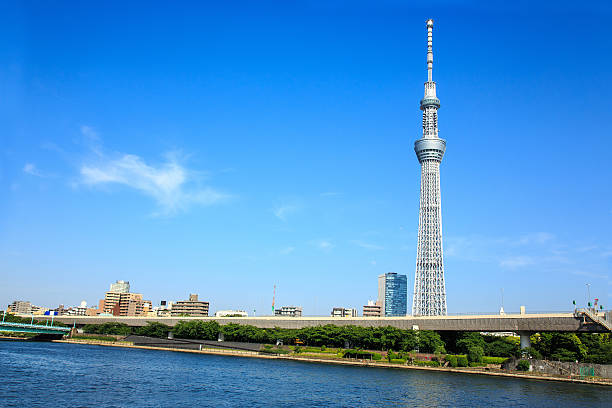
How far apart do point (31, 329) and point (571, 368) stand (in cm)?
12470

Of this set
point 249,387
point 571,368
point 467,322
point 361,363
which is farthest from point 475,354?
point 249,387

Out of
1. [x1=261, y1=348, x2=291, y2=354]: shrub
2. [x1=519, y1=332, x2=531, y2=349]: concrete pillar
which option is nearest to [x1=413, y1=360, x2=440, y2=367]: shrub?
[x1=519, y1=332, x2=531, y2=349]: concrete pillar

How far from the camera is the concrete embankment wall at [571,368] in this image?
77000 mm

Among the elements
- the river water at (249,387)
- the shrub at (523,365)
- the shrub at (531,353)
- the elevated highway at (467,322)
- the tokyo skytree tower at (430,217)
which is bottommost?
the river water at (249,387)

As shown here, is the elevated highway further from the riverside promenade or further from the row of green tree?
the riverside promenade

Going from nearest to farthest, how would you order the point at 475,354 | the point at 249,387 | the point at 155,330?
the point at 249,387, the point at 475,354, the point at 155,330

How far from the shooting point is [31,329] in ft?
440

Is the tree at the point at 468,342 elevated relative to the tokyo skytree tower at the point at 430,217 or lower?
lower

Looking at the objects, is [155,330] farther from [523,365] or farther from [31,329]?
[523,365]

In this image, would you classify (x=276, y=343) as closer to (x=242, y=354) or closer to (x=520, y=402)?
(x=242, y=354)

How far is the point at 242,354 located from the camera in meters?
112

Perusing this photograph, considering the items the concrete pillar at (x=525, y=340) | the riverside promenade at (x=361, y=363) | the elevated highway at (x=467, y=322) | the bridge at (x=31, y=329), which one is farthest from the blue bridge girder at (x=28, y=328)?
the concrete pillar at (x=525, y=340)

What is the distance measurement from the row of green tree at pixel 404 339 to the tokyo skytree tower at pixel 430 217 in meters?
42.1

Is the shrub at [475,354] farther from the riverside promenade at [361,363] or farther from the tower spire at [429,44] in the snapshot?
the tower spire at [429,44]
